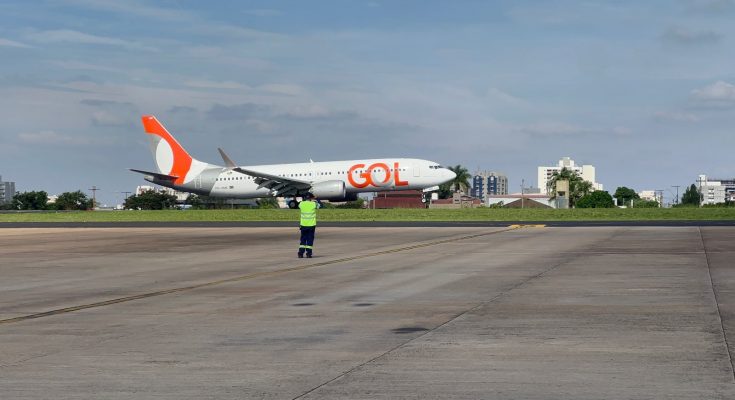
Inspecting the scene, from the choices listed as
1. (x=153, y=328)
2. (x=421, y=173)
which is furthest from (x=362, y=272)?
(x=421, y=173)

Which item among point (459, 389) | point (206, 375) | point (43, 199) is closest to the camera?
point (459, 389)

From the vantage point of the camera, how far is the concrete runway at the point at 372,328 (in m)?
8.09

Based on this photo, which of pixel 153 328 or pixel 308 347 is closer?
pixel 308 347

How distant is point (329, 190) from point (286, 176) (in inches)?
228

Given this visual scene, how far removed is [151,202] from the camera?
14588cm

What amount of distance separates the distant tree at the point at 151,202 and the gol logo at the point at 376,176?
70129 millimetres

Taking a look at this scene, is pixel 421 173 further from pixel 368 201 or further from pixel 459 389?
pixel 459 389

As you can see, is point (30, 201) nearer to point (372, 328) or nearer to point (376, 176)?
point (376, 176)

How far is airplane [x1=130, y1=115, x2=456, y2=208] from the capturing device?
7594 centimetres

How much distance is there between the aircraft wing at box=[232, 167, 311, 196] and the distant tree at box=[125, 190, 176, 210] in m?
63.7

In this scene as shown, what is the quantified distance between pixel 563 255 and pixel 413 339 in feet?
53.5

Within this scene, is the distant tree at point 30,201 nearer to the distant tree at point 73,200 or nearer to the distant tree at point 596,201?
the distant tree at point 73,200

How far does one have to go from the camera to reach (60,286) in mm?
18375


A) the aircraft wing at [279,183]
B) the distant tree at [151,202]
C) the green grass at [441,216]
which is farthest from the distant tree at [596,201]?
the green grass at [441,216]
